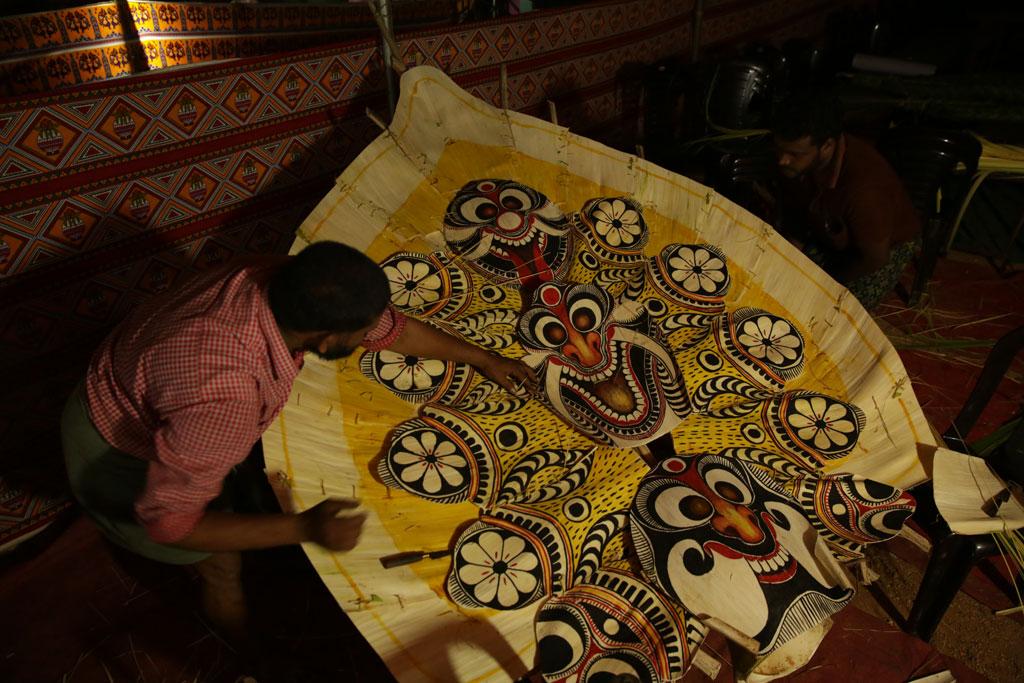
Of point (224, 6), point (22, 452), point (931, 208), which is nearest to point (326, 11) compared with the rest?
point (224, 6)

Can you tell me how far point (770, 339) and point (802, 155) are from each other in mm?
941

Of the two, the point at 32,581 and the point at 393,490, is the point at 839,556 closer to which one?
the point at 393,490

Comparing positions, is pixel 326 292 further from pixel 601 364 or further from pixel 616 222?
pixel 616 222

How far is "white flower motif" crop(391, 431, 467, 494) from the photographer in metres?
1.67

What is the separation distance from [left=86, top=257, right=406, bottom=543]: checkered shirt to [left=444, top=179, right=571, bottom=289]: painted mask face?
1.02 metres

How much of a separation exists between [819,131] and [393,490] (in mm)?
2229

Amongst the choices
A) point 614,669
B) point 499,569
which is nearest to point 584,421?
point 499,569

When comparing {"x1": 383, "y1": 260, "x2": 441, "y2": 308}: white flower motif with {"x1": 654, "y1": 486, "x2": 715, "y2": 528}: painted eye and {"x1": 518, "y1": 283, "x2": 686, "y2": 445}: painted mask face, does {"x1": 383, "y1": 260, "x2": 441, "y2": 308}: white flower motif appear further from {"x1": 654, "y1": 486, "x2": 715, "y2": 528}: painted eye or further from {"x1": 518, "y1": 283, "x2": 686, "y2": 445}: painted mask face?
{"x1": 654, "y1": 486, "x2": 715, "y2": 528}: painted eye

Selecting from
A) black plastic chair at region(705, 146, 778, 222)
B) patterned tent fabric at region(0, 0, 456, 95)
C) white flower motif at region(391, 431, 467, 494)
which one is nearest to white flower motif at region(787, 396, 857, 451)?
white flower motif at region(391, 431, 467, 494)

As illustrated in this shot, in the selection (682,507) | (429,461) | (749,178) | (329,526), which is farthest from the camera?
(749,178)

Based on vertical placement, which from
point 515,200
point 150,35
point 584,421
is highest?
point 150,35

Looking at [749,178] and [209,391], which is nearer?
[209,391]

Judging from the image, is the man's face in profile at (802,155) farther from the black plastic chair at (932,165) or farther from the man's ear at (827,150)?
the black plastic chair at (932,165)

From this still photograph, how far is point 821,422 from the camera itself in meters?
1.85
